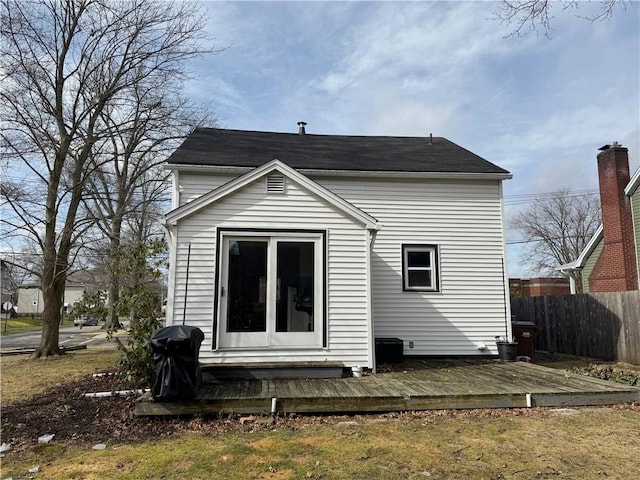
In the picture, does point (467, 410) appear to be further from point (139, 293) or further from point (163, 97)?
point (163, 97)

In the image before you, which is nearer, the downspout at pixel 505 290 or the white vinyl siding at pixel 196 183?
the white vinyl siding at pixel 196 183

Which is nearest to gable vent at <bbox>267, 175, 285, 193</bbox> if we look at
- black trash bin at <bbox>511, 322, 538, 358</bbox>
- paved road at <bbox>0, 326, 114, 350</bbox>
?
black trash bin at <bbox>511, 322, 538, 358</bbox>

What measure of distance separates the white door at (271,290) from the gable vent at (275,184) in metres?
0.79

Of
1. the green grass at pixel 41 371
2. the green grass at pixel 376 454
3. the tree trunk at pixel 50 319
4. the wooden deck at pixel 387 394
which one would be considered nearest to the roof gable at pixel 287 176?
the wooden deck at pixel 387 394

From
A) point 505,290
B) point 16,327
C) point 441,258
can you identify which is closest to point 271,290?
point 441,258

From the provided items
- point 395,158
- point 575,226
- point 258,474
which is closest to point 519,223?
point 575,226

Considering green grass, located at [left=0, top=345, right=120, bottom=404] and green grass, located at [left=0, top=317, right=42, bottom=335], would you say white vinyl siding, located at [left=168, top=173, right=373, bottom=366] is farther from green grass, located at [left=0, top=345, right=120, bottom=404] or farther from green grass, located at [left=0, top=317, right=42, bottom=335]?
green grass, located at [left=0, top=317, right=42, bottom=335]

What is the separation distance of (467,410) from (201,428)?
11.4 ft

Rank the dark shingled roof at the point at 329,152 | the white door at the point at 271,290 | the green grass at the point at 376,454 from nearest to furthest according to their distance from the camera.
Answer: the green grass at the point at 376,454
the white door at the point at 271,290
the dark shingled roof at the point at 329,152

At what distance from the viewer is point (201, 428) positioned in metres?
5.11

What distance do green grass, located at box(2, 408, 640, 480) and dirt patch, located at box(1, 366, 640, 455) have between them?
215mm

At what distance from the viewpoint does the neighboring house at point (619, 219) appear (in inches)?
583

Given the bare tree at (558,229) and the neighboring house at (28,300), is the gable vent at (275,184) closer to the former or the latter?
the bare tree at (558,229)

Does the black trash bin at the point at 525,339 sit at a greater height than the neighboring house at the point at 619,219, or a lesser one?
lesser
